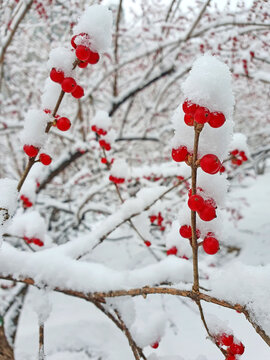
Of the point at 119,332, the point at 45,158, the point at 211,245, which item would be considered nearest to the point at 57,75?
the point at 45,158

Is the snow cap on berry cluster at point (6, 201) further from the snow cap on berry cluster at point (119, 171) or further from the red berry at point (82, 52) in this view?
the snow cap on berry cluster at point (119, 171)

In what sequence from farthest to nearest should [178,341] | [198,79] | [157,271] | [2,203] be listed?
[178,341], [157,271], [2,203], [198,79]

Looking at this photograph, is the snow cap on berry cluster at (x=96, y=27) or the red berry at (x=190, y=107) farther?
the snow cap on berry cluster at (x=96, y=27)

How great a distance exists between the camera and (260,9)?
2494 mm

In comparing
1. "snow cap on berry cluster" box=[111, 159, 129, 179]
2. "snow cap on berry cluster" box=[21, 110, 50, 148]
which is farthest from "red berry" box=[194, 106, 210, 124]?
"snow cap on berry cluster" box=[111, 159, 129, 179]

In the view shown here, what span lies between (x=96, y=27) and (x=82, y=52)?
90mm

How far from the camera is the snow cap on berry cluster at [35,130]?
35.3 inches

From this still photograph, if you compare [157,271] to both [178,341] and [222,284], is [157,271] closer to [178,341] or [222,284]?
[222,284]

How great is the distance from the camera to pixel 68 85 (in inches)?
33.3

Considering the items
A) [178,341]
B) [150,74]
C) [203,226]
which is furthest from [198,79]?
[150,74]

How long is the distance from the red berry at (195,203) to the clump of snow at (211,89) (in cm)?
18

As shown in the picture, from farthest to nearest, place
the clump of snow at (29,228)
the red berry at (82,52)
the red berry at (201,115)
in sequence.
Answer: the clump of snow at (29,228)
the red berry at (82,52)
the red berry at (201,115)

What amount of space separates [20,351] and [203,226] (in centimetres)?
195

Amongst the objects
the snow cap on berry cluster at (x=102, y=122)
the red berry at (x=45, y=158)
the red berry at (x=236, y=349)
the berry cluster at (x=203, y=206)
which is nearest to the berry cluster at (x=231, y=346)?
the red berry at (x=236, y=349)
